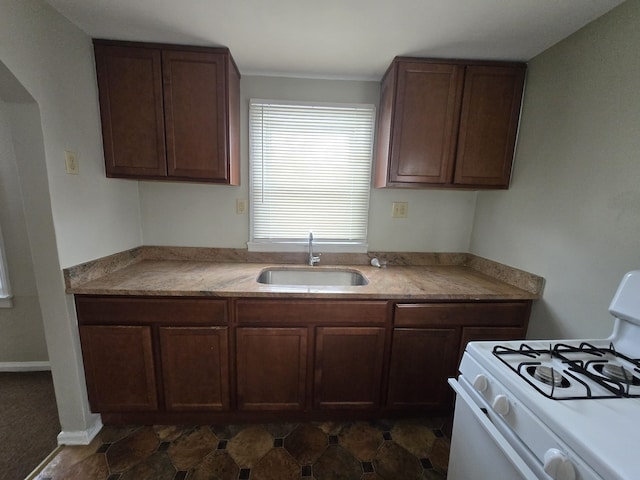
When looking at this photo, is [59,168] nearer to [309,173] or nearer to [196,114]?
[196,114]

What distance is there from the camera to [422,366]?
5.22 feet

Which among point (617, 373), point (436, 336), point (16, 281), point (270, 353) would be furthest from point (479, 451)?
point (16, 281)

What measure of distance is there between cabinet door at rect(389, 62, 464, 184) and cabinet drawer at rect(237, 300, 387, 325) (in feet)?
2.87

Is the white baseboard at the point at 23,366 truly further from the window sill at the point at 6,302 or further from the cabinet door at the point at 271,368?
Answer: the cabinet door at the point at 271,368

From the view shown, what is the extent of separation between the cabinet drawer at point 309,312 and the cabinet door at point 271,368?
7cm

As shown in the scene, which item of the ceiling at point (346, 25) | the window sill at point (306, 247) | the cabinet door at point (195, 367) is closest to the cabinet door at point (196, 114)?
the ceiling at point (346, 25)

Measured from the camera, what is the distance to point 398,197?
2.08 m

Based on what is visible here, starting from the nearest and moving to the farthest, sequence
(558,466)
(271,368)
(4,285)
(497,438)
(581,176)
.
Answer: (558,466) < (497,438) < (581,176) < (271,368) < (4,285)

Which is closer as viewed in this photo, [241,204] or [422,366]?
[422,366]

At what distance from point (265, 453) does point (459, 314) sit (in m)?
1.38

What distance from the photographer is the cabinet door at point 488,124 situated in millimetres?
1644

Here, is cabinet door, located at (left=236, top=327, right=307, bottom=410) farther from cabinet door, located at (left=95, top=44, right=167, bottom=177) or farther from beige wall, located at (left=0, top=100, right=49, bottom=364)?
beige wall, located at (left=0, top=100, right=49, bottom=364)

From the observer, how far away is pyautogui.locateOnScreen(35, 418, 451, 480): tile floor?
1.34 m

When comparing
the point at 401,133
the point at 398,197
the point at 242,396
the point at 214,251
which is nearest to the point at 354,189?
the point at 398,197
